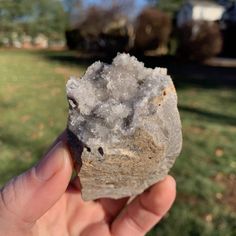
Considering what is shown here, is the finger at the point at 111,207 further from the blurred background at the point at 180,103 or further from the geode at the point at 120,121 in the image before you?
the blurred background at the point at 180,103

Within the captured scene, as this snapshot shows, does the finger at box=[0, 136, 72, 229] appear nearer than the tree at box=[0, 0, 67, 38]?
Yes

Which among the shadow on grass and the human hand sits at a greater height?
the human hand

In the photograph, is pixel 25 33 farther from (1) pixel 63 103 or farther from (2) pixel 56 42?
(1) pixel 63 103

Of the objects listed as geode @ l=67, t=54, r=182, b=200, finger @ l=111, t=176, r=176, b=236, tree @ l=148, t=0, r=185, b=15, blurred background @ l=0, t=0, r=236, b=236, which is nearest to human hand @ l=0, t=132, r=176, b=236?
finger @ l=111, t=176, r=176, b=236

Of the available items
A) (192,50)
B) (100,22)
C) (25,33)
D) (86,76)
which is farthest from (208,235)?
(25,33)

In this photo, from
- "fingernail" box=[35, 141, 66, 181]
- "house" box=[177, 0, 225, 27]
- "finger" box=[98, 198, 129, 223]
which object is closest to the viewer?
"fingernail" box=[35, 141, 66, 181]

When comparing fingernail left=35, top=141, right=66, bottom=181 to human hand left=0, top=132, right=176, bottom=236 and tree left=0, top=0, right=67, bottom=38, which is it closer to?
human hand left=0, top=132, right=176, bottom=236
